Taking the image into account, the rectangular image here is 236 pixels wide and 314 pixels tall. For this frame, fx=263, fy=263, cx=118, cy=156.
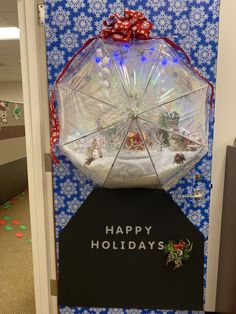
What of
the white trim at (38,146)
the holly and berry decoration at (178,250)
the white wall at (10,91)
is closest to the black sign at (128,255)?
the holly and berry decoration at (178,250)

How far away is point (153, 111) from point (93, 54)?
40 cm

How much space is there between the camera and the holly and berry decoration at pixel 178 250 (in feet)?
4.84

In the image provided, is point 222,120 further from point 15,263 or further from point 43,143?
point 15,263

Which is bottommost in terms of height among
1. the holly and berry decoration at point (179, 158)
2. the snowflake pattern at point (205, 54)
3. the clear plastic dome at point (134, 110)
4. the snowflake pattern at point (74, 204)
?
the snowflake pattern at point (74, 204)

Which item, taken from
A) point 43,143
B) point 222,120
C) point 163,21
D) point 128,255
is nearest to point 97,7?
point 163,21

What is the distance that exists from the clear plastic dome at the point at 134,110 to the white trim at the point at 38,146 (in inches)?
10.2

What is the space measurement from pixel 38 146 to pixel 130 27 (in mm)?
810

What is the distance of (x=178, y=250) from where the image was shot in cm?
147

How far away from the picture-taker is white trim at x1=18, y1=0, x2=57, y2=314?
142cm

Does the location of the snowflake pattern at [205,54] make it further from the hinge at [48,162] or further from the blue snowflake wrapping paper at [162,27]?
the hinge at [48,162]

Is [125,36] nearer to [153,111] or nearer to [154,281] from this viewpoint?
[153,111]

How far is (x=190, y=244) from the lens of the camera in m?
1.49

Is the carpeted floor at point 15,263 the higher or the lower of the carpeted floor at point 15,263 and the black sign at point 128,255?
the lower

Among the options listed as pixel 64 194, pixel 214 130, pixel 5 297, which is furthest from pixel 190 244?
pixel 5 297
